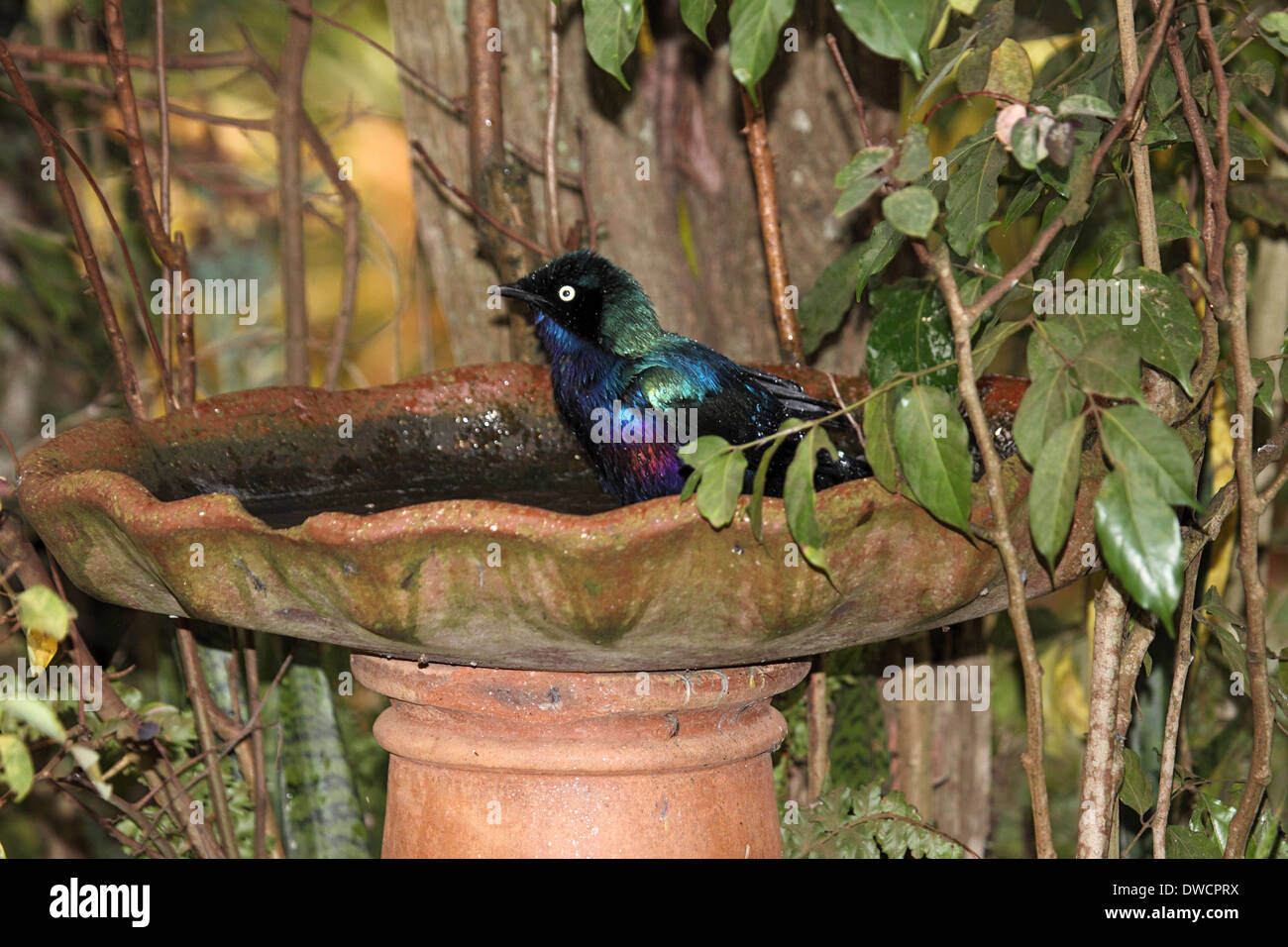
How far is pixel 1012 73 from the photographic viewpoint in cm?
179

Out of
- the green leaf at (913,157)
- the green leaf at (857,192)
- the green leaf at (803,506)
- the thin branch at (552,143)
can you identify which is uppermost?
the thin branch at (552,143)

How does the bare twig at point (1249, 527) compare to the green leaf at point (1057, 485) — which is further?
the bare twig at point (1249, 527)

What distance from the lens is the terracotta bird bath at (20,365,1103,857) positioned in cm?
151

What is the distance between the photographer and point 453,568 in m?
1.51

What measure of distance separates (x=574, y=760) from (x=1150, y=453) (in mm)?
880

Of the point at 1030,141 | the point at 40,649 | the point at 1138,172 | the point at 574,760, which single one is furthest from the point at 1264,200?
the point at 40,649

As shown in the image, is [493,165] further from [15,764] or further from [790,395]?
[15,764]

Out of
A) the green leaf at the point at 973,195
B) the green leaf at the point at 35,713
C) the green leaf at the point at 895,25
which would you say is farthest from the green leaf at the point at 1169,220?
the green leaf at the point at 35,713

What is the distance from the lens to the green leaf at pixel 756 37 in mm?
1451

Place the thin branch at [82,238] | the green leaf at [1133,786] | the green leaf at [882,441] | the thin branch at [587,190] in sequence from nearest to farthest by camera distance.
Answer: the green leaf at [882,441] → the green leaf at [1133,786] → the thin branch at [82,238] → the thin branch at [587,190]

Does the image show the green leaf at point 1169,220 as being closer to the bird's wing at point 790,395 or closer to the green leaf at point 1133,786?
the bird's wing at point 790,395

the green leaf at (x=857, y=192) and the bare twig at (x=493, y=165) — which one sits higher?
the bare twig at (x=493, y=165)

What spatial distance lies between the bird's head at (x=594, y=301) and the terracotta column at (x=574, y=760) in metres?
0.57
